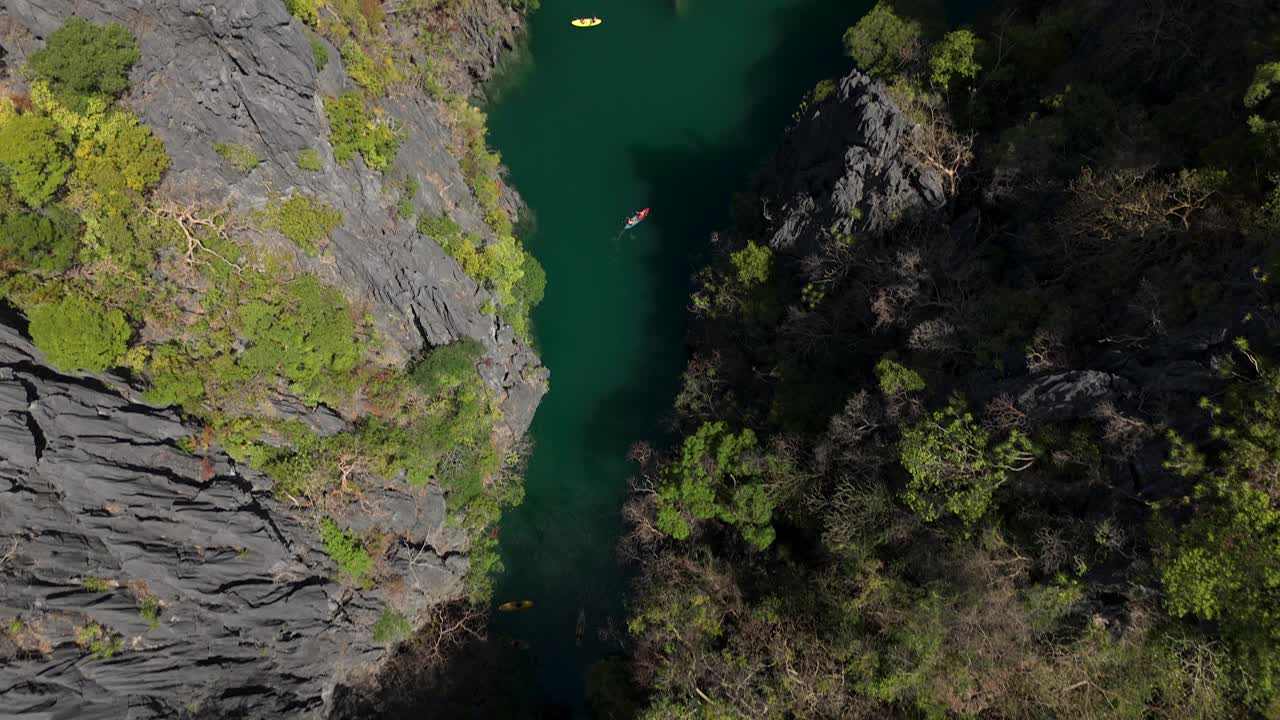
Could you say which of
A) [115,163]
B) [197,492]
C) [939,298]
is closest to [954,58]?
[939,298]

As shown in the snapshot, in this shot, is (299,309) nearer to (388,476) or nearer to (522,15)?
(388,476)

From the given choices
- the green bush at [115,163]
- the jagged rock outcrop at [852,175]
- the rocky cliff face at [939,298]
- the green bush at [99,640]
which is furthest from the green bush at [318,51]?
the green bush at [99,640]

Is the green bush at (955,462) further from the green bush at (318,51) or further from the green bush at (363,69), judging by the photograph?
the green bush at (318,51)

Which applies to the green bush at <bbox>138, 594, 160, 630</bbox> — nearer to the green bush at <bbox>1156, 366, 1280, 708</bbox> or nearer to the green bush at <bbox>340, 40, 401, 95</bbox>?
the green bush at <bbox>340, 40, 401, 95</bbox>

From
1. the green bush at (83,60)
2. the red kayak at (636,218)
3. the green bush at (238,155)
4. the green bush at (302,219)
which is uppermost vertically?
the green bush at (83,60)

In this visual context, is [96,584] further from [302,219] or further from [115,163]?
[302,219]

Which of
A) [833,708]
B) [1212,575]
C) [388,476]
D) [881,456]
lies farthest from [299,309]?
[1212,575]
